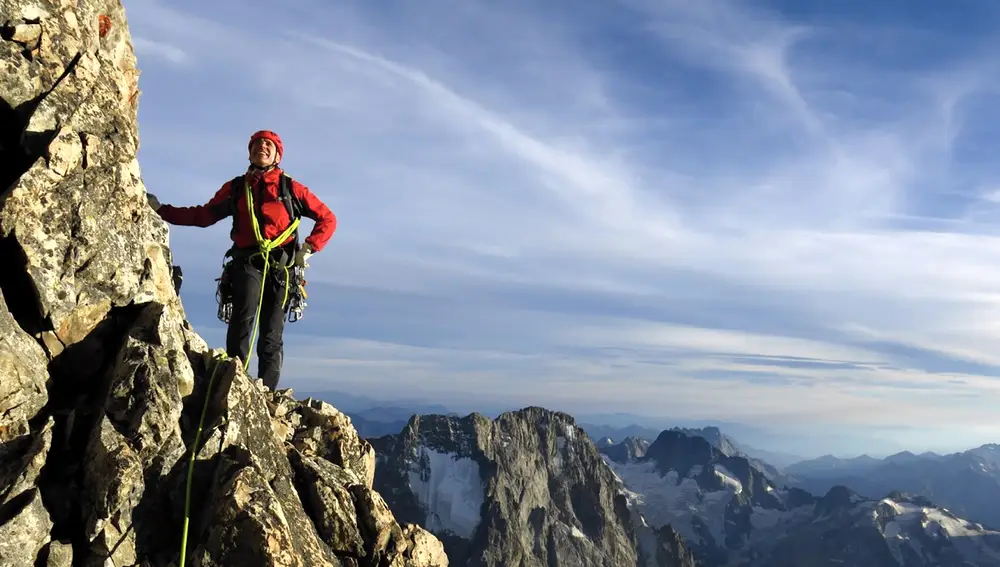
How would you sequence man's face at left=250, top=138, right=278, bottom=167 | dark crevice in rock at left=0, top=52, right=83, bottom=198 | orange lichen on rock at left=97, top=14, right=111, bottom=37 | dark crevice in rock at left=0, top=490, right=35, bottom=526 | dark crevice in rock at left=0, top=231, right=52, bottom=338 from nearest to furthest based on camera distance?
1. dark crevice in rock at left=0, top=490, right=35, bottom=526
2. dark crevice in rock at left=0, top=231, right=52, bottom=338
3. dark crevice in rock at left=0, top=52, right=83, bottom=198
4. man's face at left=250, top=138, right=278, bottom=167
5. orange lichen on rock at left=97, top=14, right=111, bottom=37

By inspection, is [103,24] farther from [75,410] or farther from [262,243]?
[75,410]

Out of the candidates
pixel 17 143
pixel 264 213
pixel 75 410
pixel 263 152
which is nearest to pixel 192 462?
pixel 75 410

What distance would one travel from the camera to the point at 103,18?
61.5 ft

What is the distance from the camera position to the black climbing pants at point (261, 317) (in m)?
16.5

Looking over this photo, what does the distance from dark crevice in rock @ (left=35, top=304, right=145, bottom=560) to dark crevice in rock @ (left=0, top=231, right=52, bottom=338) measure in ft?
2.39

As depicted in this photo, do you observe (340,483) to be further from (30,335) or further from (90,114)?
(90,114)

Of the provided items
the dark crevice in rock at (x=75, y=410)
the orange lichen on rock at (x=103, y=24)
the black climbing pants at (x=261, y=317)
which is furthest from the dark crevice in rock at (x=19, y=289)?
A: the orange lichen on rock at (x=103, y=24)

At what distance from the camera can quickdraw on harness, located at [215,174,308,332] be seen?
16359mm

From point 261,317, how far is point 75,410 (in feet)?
18.9

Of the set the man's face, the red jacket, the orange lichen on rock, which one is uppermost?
the orange lichen on rock

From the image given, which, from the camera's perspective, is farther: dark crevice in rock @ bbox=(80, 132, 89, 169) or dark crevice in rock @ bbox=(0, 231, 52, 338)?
dark crevice in rock @ bbox=(80, 132, 89, 169)

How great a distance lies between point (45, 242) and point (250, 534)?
7129 millimetres

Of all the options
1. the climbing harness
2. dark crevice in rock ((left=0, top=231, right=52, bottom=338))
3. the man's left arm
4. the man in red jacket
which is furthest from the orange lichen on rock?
the climbing harness

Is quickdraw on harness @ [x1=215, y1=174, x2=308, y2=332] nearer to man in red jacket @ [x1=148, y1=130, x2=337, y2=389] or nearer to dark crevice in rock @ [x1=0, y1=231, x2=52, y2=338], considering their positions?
man in red jacket @ [x1=148, y1=130, x2=337, y2=389]
